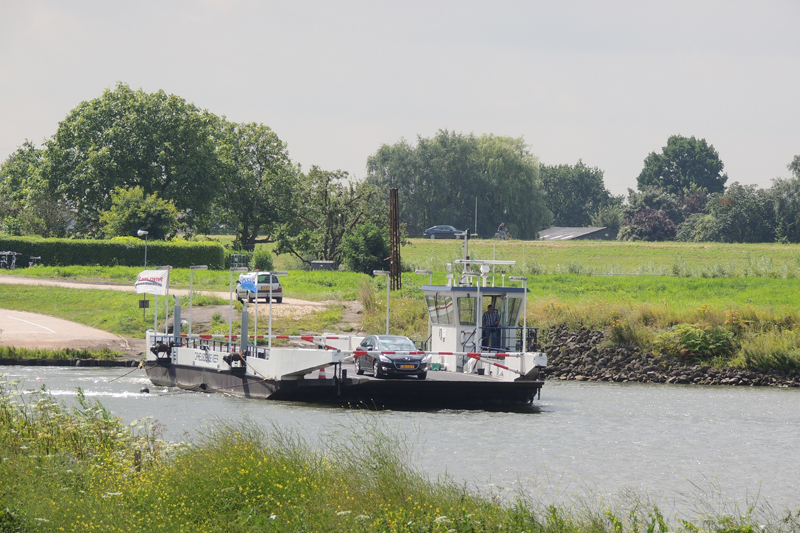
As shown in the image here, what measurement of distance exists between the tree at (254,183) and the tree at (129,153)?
551 centimetres

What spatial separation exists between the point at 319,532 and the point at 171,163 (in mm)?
75451

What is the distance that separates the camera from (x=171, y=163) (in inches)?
3290

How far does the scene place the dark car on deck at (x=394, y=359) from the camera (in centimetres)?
2941

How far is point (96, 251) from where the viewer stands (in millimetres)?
72062

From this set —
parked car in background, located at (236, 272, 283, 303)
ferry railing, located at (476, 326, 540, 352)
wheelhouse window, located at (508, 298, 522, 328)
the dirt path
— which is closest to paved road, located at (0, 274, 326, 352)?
the dirt path

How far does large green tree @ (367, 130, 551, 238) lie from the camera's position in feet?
373

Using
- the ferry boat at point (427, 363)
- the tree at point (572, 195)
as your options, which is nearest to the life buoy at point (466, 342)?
the ferry boat at point (427, 363)

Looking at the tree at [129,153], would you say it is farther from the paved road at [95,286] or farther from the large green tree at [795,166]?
the large green tree at [795,166]

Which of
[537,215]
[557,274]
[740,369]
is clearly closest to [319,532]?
[740,369]

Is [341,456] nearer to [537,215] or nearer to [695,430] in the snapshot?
[695,430]

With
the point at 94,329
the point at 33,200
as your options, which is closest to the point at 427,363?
the point at 94,329

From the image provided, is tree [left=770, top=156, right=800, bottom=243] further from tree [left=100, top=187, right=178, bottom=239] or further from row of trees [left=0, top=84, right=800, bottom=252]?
tree [left=100, top=187, right=178, bottom=239]

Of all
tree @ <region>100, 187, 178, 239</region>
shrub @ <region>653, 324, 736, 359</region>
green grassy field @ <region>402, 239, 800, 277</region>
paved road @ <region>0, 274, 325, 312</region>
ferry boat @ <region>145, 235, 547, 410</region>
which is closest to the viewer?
ferry boat @ <region>145, 235, 547, 410</region>

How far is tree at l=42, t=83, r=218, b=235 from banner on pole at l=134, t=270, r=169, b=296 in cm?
4824
